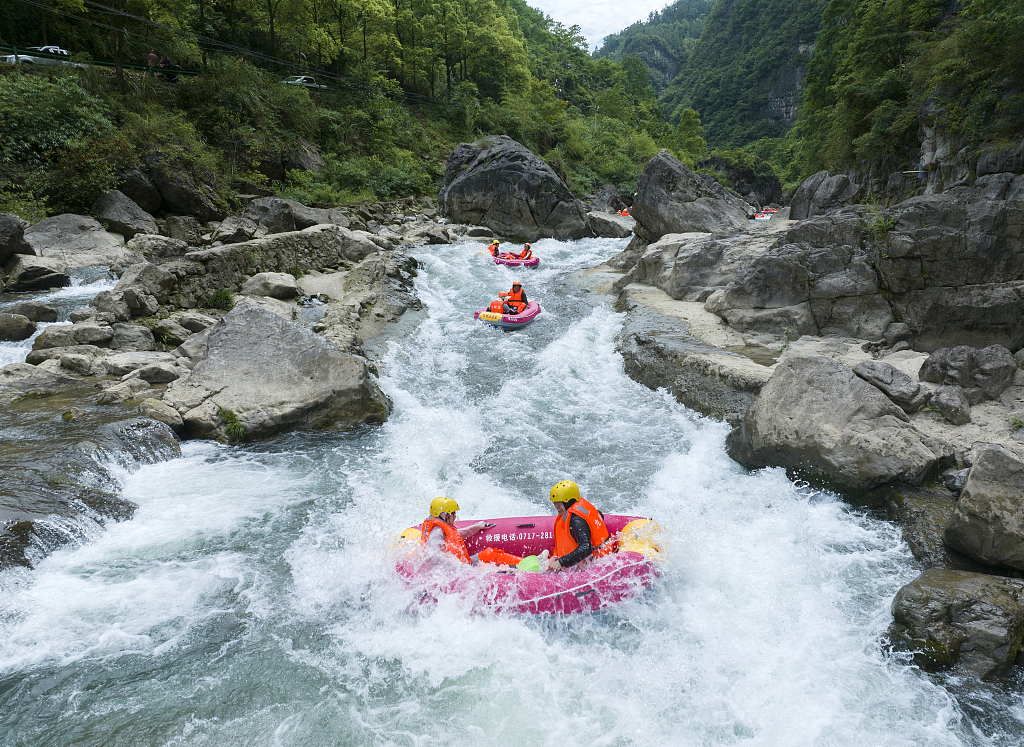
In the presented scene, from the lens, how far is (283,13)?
24.8 metres

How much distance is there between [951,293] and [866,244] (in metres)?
1.46

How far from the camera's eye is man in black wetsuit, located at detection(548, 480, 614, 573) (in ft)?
15.3

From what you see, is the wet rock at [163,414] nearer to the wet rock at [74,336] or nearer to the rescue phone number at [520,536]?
the wet rock at [74,336]

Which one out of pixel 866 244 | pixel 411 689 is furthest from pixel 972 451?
pixel 411 689

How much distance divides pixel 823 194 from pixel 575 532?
17.5 meters

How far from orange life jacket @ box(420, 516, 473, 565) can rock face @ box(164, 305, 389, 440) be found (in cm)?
317

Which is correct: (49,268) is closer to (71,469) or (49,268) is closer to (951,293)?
(71,469)

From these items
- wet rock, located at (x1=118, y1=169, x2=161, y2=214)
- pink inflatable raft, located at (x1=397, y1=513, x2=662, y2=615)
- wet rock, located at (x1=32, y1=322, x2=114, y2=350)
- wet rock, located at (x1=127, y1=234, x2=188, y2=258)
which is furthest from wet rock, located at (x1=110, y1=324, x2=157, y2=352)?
wet rock, located at (x1=118, y1=169, x2=161, y2=214)

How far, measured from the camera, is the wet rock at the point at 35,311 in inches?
351

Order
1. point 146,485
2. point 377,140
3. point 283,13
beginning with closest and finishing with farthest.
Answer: point 146,485
point 283,13
point 377,140

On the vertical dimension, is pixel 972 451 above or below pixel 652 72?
below

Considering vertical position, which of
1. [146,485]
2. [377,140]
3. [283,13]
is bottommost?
[146,485]

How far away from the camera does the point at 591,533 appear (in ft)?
15.6

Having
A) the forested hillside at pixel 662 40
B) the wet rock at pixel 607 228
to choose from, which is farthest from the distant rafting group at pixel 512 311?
the forested hillside at pixel 662 40
